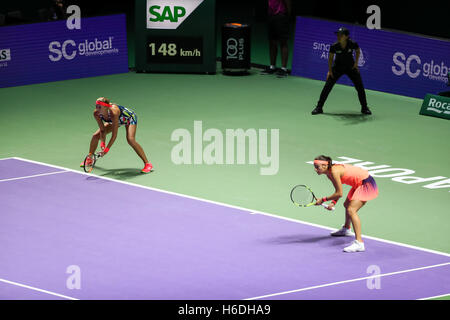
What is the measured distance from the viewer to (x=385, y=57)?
22516 mm

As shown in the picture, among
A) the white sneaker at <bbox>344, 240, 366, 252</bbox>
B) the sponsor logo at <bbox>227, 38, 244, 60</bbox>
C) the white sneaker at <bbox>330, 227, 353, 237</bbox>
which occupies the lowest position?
the white sneaker at <bbox>330, 227, 353, 237</bbox>

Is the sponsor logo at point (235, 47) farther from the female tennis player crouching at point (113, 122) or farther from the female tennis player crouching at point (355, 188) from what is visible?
the female tennis player crouching at point (355, 188)

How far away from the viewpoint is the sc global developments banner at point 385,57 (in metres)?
21.5

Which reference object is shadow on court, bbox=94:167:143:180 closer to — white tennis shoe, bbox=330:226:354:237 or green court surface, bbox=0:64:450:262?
green court surface, bbox=0:64:450:262

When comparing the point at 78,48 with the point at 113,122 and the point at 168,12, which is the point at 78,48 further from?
the point at 113,122

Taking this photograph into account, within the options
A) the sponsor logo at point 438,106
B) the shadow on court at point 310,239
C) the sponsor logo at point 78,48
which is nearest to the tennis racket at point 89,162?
the shadow on court at point 310,239

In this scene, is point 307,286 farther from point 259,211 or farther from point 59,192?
point 59,192

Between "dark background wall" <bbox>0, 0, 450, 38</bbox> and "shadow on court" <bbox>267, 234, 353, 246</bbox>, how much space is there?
1649 cm

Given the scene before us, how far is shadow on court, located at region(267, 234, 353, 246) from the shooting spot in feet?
43.4

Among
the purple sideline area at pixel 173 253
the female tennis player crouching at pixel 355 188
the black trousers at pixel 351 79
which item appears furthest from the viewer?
the black trousers at pixel 351 79

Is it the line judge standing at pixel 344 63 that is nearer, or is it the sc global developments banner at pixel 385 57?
the line judge standing at pixel 344 63

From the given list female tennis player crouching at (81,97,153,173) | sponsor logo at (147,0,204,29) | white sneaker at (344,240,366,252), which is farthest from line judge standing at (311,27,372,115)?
white sneaker at (344,240,366,252)

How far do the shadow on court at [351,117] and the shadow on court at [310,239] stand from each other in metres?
6.93

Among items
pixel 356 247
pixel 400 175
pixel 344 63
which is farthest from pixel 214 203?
pixel 344 63
